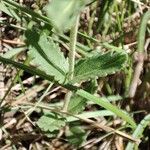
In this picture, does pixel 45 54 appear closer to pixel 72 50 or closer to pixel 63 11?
pixel 72 50

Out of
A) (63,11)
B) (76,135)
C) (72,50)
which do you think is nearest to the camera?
(63,11)

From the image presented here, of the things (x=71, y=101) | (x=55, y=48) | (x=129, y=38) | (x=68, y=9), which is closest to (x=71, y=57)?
(x=55, y=48)

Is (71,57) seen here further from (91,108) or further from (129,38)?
(129,38)

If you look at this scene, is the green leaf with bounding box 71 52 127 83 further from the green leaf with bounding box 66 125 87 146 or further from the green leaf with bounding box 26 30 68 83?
the green leaf with bounding box 66 125 87 146

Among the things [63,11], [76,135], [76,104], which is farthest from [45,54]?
[63,11]

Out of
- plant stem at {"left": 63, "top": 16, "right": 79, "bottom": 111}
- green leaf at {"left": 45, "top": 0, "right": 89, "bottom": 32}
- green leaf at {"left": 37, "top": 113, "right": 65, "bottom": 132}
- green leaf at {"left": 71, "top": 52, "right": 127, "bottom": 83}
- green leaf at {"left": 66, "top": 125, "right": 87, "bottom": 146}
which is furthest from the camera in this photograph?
green leaf at {"left": 66, "top": 125, "right": 87, "bottom": 146}

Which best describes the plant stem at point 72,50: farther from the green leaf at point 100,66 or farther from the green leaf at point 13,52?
the green leaf at point 13,52

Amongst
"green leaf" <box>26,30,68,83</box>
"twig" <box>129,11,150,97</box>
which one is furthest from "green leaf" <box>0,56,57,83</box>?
"twig" <box>129,11,150,97</box>
